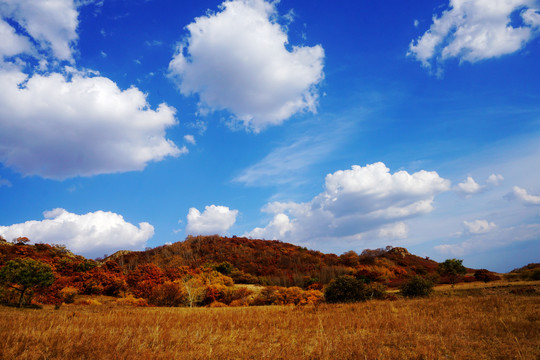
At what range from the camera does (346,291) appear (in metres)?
24.8

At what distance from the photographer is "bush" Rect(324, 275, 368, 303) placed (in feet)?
79.8

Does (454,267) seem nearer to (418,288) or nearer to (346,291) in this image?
(418,288)

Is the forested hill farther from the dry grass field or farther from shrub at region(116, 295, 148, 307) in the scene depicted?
the dry grass field

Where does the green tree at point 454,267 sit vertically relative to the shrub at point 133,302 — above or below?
above

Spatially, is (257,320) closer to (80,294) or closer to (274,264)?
(80,294)

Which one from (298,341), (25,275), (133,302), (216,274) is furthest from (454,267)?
(25,275)

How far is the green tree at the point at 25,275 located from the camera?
22.3 meters

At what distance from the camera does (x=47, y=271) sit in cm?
2381

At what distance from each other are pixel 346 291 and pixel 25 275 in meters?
26.9

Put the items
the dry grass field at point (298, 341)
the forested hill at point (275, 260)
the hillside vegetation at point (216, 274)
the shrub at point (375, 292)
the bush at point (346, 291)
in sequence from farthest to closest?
the forested hill at point (275, 260) → the hillside vegetation at point (216, 274) → the shrub at point (375, 292) → the bush at point (346, 291) → the dry grass field at point (298, 341)

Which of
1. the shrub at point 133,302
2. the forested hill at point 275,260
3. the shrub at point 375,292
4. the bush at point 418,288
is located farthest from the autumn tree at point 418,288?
the shrub at point 133,302

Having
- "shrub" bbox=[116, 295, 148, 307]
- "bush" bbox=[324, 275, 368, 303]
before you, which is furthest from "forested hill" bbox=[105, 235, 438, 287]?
"bush" bbox=[324, 275, 368, 303]

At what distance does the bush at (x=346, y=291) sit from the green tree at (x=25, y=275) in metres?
24.9

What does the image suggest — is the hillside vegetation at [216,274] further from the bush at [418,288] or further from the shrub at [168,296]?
the bush at [418,288]
